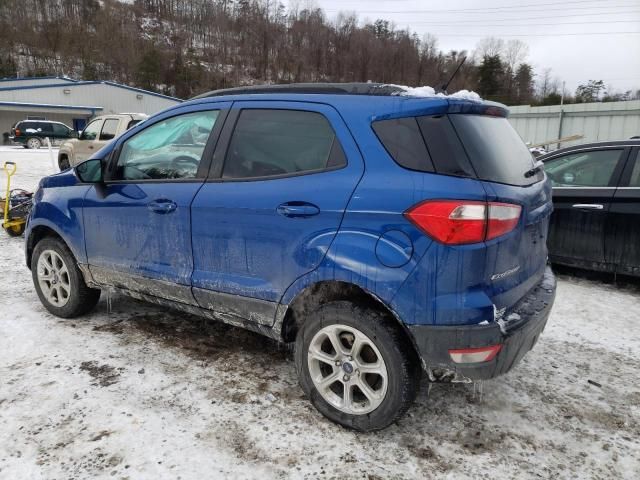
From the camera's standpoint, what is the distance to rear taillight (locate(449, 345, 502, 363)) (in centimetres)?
233

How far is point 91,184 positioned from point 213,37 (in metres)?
107

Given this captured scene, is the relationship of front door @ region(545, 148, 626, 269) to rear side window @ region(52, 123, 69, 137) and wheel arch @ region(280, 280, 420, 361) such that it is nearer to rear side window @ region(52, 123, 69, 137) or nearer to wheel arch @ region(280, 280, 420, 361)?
wheel arch @ region(280, 280, 420, 361)

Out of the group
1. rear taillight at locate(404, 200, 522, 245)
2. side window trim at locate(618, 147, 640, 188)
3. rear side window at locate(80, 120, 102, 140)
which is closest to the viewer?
rear taillight at locate(404, 200, 522, 245)

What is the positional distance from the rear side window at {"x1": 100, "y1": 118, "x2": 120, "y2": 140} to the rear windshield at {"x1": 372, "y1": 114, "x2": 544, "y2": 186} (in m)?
12.7

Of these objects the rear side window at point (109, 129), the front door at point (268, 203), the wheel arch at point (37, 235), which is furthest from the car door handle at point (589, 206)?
the rear side window at point (109, 129)

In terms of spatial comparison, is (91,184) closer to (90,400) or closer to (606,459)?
(90,400)

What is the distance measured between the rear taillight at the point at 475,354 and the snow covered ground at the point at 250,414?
55cm

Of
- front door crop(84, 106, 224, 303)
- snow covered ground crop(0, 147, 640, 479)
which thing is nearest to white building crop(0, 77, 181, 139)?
front door crop(84, 106, 224, 303)

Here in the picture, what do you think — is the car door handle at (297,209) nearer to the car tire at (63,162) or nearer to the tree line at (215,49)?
the car tire at (63,162)

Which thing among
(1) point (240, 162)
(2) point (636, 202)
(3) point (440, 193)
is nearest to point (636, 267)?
(2) point (636, 202)

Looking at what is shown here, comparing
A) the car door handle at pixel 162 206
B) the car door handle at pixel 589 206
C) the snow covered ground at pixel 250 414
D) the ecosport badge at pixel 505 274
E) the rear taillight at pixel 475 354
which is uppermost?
the car door handle at pixel 162 206

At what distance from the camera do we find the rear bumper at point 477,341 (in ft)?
7.59

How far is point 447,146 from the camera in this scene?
2410mm

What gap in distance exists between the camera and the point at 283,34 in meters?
98.9
